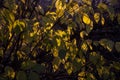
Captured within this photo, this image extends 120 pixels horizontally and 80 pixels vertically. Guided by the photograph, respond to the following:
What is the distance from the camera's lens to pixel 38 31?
1.89 metres

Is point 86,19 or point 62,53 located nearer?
point 62,53

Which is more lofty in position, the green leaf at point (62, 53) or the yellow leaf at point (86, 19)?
the yellow leaf at point (86, 19)

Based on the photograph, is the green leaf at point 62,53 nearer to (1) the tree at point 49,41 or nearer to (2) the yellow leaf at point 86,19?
(1) the tree at point 49,41

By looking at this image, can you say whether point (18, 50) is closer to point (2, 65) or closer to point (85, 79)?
point (2, 65)

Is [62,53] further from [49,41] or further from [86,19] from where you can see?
[86,19]

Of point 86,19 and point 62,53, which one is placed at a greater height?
point 86,19

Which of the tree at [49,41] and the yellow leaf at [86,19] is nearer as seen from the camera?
the tree at [49,41]

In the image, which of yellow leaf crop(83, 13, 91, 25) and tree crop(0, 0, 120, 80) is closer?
tree crop(0, 0, 120, 80)

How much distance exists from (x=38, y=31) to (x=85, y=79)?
58 centimetres

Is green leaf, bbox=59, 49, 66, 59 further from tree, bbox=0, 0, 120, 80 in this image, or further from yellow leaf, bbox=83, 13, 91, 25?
yellow leaf, bbox=83, 13, 91, 25

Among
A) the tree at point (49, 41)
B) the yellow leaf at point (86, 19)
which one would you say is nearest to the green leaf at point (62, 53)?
the tree at point (49, 41)

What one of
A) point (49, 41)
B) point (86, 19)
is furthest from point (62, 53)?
point (86, 19)

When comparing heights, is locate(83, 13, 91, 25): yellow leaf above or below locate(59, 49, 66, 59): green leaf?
above

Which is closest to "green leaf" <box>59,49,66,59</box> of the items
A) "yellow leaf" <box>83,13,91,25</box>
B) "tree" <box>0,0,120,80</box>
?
"tree" <box>0,0,120,80</box>
